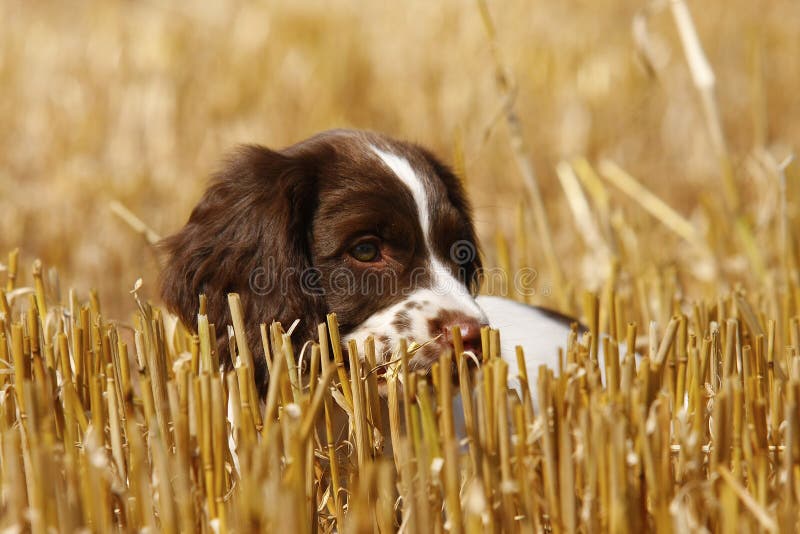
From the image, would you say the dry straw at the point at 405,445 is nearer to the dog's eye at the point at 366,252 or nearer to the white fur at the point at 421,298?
the white fur at the point at 421,298

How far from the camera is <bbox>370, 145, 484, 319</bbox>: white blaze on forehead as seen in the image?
A: 2830 millimetres

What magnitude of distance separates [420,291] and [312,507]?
75 centimetres

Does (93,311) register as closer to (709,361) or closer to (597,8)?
(709,361)

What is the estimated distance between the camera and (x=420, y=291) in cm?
285

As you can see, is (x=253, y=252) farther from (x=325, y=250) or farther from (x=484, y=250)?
(x=484, y=250)

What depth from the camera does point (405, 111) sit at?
7.59m

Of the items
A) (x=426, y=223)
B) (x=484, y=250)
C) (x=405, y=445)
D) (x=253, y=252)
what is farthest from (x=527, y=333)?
(x=484, y=250)

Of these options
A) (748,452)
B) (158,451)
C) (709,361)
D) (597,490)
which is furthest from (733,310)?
(158,451)

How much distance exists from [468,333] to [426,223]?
1.54 feet

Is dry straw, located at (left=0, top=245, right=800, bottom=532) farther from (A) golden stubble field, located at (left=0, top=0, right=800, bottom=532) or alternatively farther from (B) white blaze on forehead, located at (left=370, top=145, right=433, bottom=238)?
(B) white blaze on forehead, located at (left=370, top=145, right=433, bottom=238)

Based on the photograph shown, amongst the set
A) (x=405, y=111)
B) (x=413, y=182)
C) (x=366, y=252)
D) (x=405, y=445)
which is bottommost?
(x=405, y=445)

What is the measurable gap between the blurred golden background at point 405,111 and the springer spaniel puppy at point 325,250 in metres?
2.11

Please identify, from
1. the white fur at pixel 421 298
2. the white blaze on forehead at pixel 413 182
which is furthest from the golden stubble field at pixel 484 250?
the white blaze on forehead at pixel 413 182

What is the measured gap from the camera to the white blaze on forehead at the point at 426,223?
283 cm
